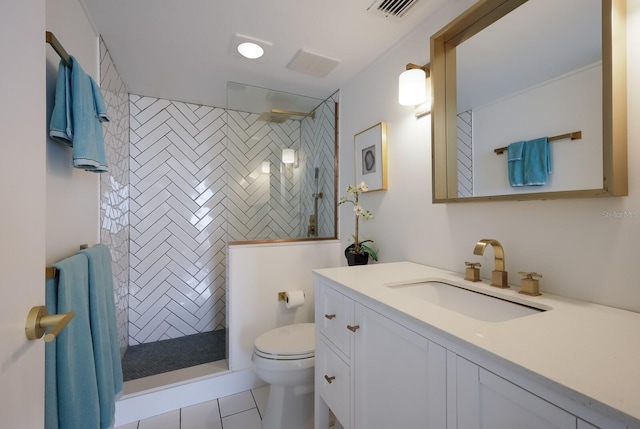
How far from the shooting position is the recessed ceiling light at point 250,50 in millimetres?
1662

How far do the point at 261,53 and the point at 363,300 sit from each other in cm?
163

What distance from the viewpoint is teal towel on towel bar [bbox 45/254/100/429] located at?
0.89 metres

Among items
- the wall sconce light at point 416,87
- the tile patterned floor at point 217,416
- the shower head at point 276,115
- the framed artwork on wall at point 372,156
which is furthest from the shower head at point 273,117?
the tile patterned floor at point 217,416

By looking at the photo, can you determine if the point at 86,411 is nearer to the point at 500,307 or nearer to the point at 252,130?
the point at 500,307

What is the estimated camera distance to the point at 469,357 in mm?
615

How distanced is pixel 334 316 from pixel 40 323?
0.91 meters

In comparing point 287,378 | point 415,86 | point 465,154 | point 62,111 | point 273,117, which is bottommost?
point 287,378

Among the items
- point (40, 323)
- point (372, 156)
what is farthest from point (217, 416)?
point (372, 156)

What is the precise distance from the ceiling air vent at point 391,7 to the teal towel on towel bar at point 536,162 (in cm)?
91

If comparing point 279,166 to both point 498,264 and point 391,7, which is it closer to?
point 391,7

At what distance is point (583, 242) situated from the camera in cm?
87

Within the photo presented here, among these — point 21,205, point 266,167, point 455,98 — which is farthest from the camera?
point 266,167

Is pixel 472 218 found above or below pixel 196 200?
below

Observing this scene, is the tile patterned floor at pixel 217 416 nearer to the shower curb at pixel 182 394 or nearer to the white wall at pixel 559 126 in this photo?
the shower curb at pixel 182 394
